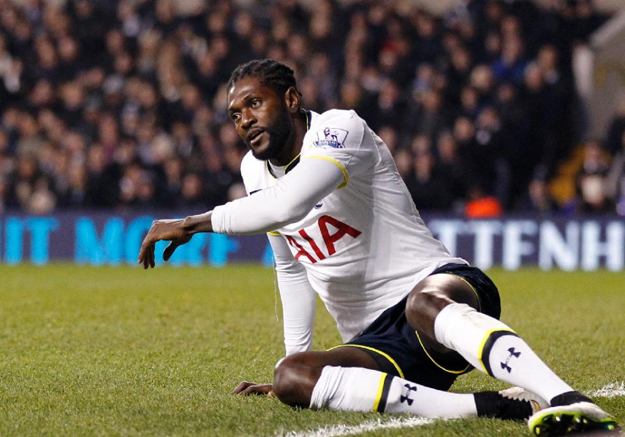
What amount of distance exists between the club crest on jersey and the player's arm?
0.09 metres

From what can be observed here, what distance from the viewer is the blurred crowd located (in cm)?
1380

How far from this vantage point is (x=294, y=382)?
4.02 meters

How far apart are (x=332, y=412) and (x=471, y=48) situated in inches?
446

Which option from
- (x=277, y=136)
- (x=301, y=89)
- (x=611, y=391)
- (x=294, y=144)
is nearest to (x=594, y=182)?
(x=301, y=89)

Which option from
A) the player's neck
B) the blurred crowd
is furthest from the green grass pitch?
the blurred crowd

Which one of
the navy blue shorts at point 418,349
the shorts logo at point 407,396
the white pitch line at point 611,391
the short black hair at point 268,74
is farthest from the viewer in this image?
the white pitch line at point 611,391

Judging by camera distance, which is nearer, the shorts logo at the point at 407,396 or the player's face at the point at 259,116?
the shorts logo at the point at 407,396

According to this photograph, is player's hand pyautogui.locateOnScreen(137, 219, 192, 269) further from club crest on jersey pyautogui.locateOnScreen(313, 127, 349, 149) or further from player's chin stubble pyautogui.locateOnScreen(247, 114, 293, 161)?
club crest on jersey pyautogui.locateOnScreen(313, 127, 349, 149)

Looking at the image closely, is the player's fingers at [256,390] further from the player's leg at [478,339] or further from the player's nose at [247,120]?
the player's nose at [247,120]

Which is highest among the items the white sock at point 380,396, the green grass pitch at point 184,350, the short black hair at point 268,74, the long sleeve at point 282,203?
the short black hair at point 268,74

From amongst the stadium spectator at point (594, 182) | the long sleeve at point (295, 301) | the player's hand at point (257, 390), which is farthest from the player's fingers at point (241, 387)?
the stadium spectator at point (594, 182)

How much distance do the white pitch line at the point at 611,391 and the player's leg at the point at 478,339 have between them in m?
0.91

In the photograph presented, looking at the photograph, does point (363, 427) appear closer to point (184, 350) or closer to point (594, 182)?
point (184, 350)

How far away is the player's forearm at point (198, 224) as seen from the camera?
12.7 ft
